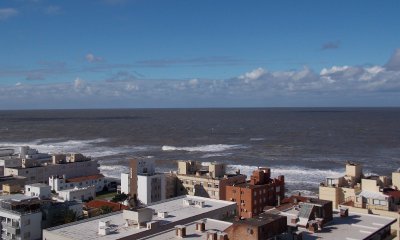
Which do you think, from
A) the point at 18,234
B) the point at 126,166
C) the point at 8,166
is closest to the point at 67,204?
the point at 18,234

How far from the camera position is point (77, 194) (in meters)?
73.2

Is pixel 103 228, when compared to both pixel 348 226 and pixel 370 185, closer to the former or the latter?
pixel 348 226

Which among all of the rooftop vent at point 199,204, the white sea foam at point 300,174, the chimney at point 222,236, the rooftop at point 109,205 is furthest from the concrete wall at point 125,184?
the chimney at point 222,236

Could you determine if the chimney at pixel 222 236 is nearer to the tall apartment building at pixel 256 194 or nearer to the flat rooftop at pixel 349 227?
the flat rooftop at pixel 349 227

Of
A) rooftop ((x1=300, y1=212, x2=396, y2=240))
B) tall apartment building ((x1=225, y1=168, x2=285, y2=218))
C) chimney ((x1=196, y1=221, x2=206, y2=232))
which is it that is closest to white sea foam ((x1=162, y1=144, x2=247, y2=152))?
tall apartment building ((x1=225, y1=168, x2=285, y2=218))

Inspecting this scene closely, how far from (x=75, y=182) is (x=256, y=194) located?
36.8 meters

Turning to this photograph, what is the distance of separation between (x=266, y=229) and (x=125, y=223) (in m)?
13.6

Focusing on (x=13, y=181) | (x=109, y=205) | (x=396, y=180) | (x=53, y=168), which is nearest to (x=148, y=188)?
(x=109, y=205)

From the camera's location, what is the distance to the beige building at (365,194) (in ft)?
150

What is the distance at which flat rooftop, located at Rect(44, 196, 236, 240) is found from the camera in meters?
36.6

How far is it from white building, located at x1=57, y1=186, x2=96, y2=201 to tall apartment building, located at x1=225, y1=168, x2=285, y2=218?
24398 millimetres

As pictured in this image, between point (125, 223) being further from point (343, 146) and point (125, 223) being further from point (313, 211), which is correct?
point (343, 146)

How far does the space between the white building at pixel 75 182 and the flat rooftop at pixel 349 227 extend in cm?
5039

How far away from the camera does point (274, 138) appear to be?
185 m
